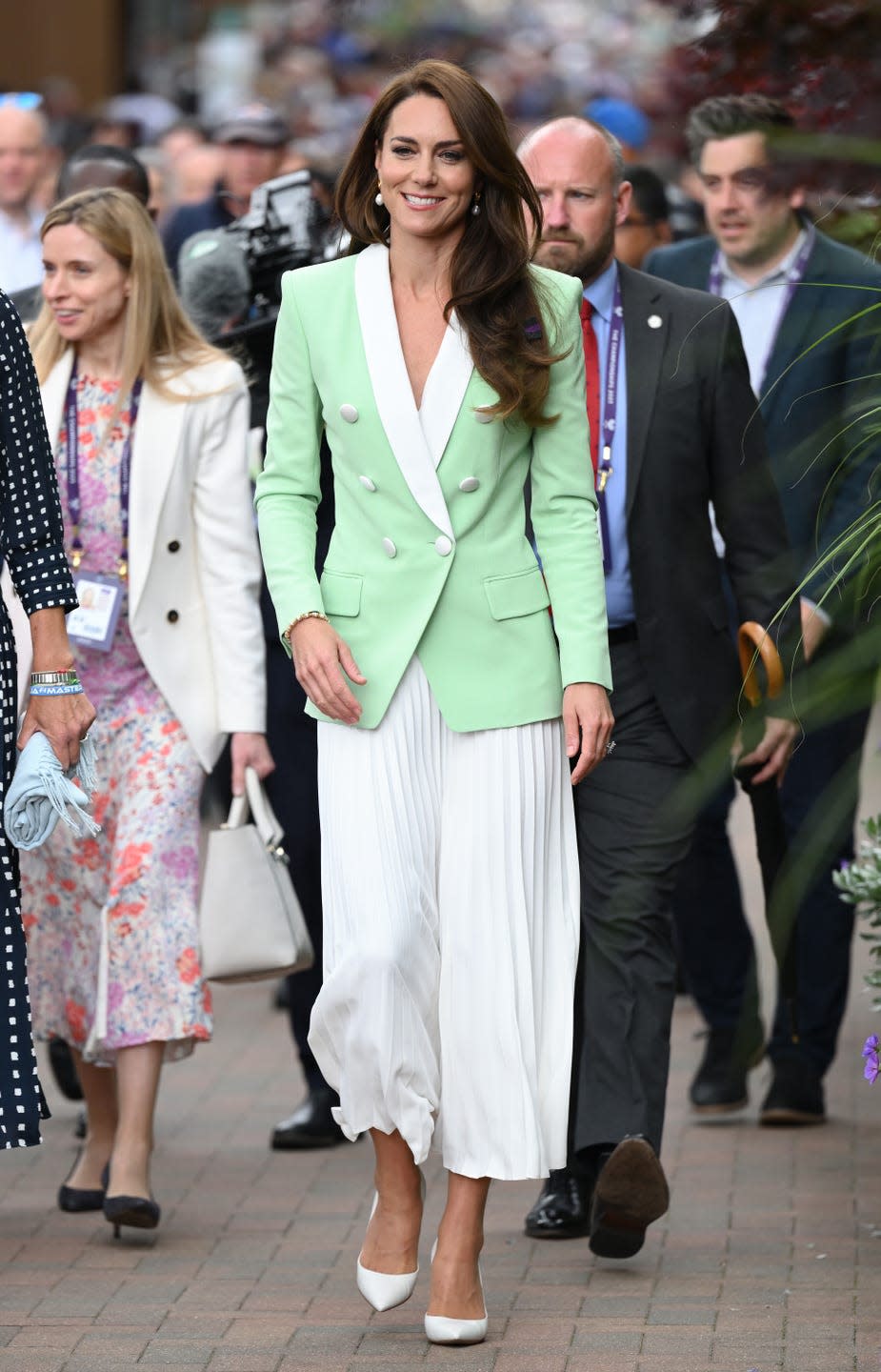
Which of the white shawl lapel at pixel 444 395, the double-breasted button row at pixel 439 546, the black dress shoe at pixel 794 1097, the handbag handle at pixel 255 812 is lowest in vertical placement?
the black dress shoe at pixel 794 1097

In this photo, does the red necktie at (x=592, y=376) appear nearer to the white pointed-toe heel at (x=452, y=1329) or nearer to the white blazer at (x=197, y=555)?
the white blazer at (x=197, y=555)

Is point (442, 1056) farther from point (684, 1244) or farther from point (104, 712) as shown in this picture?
point (104, 712)

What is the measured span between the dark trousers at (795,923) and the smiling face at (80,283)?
6.24ft

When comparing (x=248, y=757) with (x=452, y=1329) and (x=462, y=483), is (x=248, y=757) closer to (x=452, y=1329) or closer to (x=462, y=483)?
(x=462, y=483)

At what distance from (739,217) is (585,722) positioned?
2.42 meters

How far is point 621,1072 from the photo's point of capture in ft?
17.0

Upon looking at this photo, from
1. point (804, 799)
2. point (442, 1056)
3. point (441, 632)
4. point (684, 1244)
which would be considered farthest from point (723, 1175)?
point (441, 632)

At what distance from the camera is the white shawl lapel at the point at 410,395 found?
4680mm

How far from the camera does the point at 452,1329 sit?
4.70 meters

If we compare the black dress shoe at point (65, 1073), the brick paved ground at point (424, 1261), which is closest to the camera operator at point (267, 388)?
the brick paved ground at point (424, 1261)

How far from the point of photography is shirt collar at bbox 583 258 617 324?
557cm

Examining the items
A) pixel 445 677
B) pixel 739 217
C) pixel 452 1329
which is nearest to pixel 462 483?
pixel 445 677

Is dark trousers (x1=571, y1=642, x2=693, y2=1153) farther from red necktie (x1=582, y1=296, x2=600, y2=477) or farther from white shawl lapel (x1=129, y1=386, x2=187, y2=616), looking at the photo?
A: white shawl lapel (x1=129, y1=386, x2=187, y2=616)

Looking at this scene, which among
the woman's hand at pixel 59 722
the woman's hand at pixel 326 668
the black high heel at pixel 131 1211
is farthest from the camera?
the black high heel at pixel 131 1211
